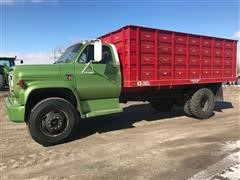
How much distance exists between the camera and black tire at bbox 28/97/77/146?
6363mm

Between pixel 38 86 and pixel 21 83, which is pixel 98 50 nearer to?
pixel 38 86

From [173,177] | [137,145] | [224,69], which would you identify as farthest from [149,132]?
[224,69]

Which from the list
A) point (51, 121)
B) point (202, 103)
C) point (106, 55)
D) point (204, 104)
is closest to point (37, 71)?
point (51, 121)

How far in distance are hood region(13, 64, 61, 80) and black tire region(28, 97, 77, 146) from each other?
1.79 ft

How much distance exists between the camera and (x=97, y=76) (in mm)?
7348

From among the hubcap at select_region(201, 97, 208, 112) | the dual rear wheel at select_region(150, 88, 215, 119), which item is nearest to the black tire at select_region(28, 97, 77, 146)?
the dual rear wheel at select_region(150, 88, 215, 119)

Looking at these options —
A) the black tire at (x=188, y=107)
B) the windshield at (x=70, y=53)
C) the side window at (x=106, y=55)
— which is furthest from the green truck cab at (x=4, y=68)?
the black tire at (x=188, y=107)

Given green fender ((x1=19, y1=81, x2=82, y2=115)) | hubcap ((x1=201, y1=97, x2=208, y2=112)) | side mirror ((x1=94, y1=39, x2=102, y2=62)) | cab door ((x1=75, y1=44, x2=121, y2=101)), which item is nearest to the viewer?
green fender ((x1=19, y1=81, x2=82, y2=115))

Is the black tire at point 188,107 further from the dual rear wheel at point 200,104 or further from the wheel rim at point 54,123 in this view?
the wheel rim at point 54,123

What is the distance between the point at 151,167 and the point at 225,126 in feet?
13.7

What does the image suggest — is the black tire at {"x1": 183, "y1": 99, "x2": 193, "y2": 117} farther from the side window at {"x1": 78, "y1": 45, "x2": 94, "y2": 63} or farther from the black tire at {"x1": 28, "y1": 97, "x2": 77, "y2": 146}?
the black tire at {"x1": 28, "y1": 97, "x2": 77, "y2": 146}

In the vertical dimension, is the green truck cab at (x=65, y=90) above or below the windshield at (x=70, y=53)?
below

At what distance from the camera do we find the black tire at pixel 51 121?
6.36 m

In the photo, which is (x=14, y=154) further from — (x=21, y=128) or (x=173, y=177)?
(x=173, y=177)
